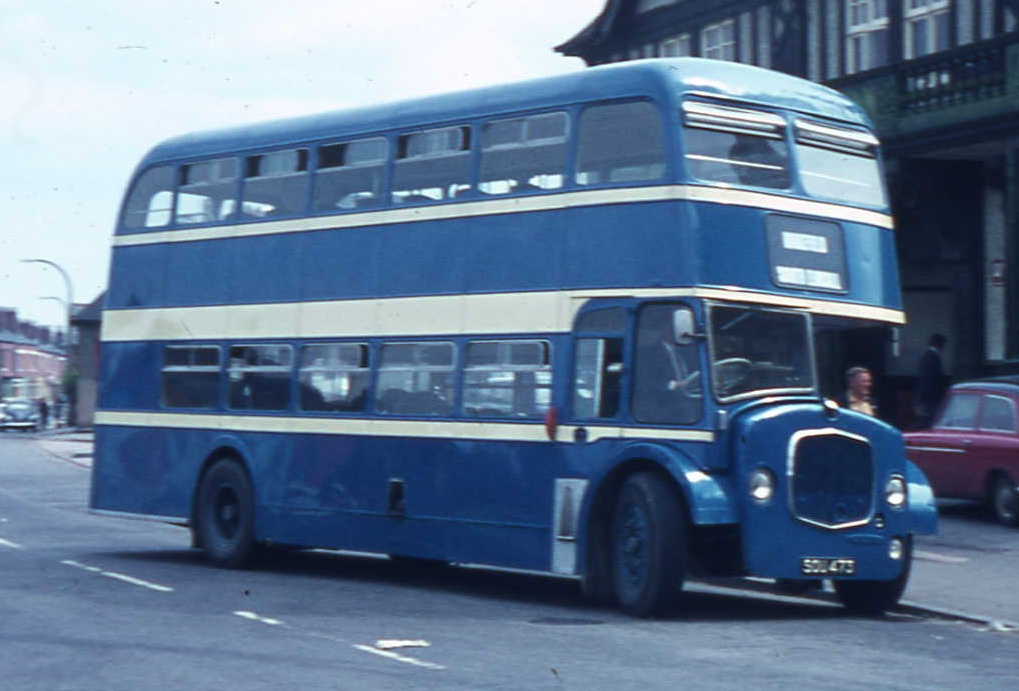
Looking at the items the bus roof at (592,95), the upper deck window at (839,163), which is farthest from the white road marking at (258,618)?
the upper deck window at (839,163)

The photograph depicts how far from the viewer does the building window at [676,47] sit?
37438mm

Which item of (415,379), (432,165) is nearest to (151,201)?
(432,165)

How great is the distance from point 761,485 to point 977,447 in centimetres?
926

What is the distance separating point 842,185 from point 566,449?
2971mm

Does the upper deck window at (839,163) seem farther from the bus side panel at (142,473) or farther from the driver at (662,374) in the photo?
the bus side panel at (142,473)

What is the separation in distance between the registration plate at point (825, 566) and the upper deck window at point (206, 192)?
26.2 ft

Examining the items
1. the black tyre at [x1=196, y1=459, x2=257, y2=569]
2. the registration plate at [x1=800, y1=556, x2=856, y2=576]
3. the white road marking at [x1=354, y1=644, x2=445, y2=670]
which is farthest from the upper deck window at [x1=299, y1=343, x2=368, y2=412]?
the white road marking at [x1=354, y1=644, x2=445, y2=670]

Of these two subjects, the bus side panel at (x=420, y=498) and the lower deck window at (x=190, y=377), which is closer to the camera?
the bus side panel at (x=420, y=498)

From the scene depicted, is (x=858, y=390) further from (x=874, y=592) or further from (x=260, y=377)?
(x=260, y=377)

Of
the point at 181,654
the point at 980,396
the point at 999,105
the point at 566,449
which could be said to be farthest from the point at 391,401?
the point at 999,105

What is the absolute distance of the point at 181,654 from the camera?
12039 millimetres

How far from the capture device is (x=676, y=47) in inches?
1490

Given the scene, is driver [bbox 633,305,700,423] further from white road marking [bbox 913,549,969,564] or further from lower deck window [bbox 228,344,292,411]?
white road marking [bbox 913,549,969,564]

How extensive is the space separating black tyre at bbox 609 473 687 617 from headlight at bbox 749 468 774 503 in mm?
543
